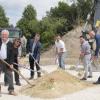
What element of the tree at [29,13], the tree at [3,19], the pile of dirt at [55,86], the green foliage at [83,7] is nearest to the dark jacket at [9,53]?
the pile of dirt at [55,86]

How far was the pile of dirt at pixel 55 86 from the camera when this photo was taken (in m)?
14.7

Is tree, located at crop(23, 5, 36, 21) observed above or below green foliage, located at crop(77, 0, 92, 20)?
above

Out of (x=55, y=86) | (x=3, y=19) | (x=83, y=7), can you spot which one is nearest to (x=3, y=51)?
(x=55, y=86)

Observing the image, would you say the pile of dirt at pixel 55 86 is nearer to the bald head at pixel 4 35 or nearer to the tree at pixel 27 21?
the bald head at pixel 4 35

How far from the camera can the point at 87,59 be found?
1922cm

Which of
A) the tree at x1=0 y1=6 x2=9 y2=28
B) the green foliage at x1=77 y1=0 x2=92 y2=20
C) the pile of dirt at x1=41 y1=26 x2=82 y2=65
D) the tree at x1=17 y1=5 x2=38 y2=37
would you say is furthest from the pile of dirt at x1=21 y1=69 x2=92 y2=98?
the tree at x1=0 y1=6 x2=9 y2=28

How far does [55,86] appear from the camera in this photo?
49.9 ft

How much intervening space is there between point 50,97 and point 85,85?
8.37 feet

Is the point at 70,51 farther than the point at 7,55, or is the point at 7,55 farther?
the point at 70,51

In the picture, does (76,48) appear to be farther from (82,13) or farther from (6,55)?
(6,55)

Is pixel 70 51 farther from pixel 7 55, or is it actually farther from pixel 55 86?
pixel 7 55

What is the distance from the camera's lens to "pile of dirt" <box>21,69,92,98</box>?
48.3ft

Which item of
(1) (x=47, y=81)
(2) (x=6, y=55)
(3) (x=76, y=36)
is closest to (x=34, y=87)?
(1) (x=47, y=81)

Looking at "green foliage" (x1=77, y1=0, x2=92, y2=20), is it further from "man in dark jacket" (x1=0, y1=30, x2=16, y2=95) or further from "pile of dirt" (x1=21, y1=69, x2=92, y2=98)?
"man in dark jacket" (x1=0, y1=30, x2=16, y2=95)
